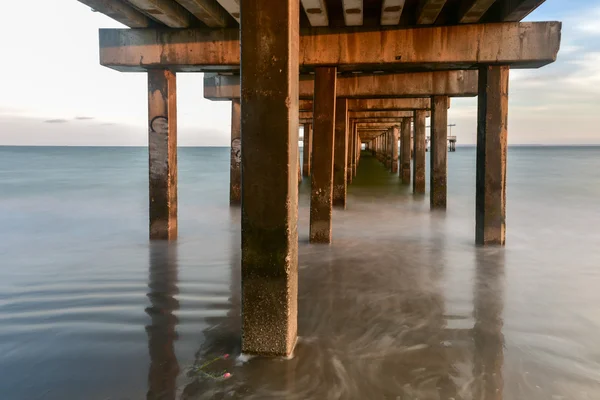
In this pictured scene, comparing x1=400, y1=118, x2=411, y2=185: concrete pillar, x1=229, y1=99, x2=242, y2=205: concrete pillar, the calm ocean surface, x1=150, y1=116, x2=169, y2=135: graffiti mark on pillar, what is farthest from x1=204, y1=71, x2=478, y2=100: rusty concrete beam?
x1=400, y1=118, x2=411, y2=185: concrete pillar

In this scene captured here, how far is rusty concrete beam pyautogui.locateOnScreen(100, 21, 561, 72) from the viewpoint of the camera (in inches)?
292

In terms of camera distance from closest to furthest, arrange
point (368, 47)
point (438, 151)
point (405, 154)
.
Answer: point (368, 47)
point (438, 151)
point (405, 154)

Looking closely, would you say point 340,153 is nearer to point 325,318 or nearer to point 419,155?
point 325,318

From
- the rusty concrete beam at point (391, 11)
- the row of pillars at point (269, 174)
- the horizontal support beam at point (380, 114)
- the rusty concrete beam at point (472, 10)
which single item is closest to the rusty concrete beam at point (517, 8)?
the rusty concrete beam at point (472, 10)

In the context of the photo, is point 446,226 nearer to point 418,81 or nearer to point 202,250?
point 418,81

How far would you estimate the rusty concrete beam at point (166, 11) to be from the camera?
262 inches

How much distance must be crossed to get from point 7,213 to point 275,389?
12.6 m

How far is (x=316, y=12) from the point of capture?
7.04 metres

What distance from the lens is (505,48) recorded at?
748 cm

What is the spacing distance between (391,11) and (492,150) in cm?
274

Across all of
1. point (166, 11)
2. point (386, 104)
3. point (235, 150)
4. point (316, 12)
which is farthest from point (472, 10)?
point (386, 104)

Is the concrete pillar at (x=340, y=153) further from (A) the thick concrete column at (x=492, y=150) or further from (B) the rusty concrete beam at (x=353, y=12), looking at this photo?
(B) the rusty concrete beam at (x=353, y=12)

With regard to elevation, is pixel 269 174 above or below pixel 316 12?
below

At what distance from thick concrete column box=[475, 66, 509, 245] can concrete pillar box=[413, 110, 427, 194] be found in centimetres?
903
